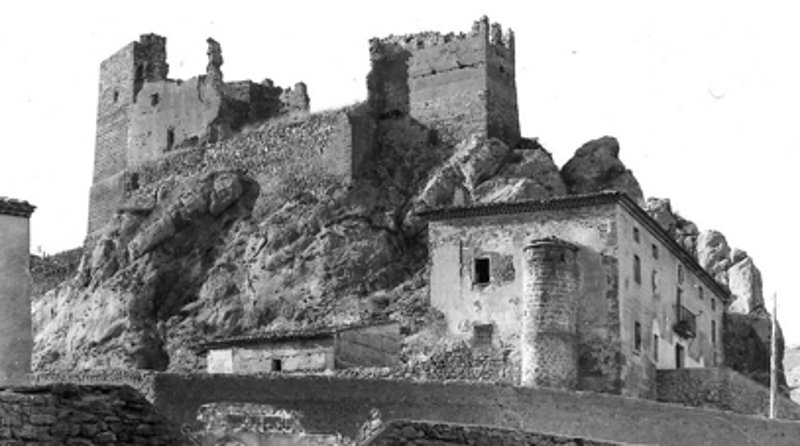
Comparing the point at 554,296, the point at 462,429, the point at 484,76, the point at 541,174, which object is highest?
the point at 484,76

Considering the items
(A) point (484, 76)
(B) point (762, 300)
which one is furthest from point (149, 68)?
(B) point (762, 300)

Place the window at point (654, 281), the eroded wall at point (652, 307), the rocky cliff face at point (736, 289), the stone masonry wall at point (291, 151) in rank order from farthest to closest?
1. the stone masonry wall at point (291, 151)
2. the rocky cliff face at point (736, 289)
3. the window at point (654, 281)
4. the eroded wall at point (652, 307)

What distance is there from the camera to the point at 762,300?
5591cm

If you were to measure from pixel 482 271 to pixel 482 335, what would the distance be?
1.80m

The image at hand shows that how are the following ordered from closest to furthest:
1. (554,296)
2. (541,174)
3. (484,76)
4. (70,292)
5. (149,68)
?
1. (554,296)
2. (541,174)
3. (484,76)
4. (70,292)
5. (149,68)

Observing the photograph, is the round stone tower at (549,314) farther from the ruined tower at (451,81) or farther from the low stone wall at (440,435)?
the low stone wall at (440,435)

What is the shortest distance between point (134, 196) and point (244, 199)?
7.10 meters

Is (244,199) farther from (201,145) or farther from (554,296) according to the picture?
(554,296)

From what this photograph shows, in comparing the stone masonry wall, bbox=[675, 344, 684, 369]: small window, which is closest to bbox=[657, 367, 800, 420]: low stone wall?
bbox=[675, 344, 684, 369]: small window

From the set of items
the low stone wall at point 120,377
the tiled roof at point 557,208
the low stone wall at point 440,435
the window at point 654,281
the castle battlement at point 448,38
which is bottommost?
the low stone wall at point 440,435

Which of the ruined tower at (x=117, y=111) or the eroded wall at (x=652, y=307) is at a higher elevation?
the ruined tower at (x=117, y=111)

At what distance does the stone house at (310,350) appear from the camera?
135ft

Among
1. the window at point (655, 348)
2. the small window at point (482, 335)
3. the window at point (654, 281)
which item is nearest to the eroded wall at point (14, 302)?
the small window at point (482, 335)

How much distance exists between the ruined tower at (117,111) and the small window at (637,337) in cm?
3451
